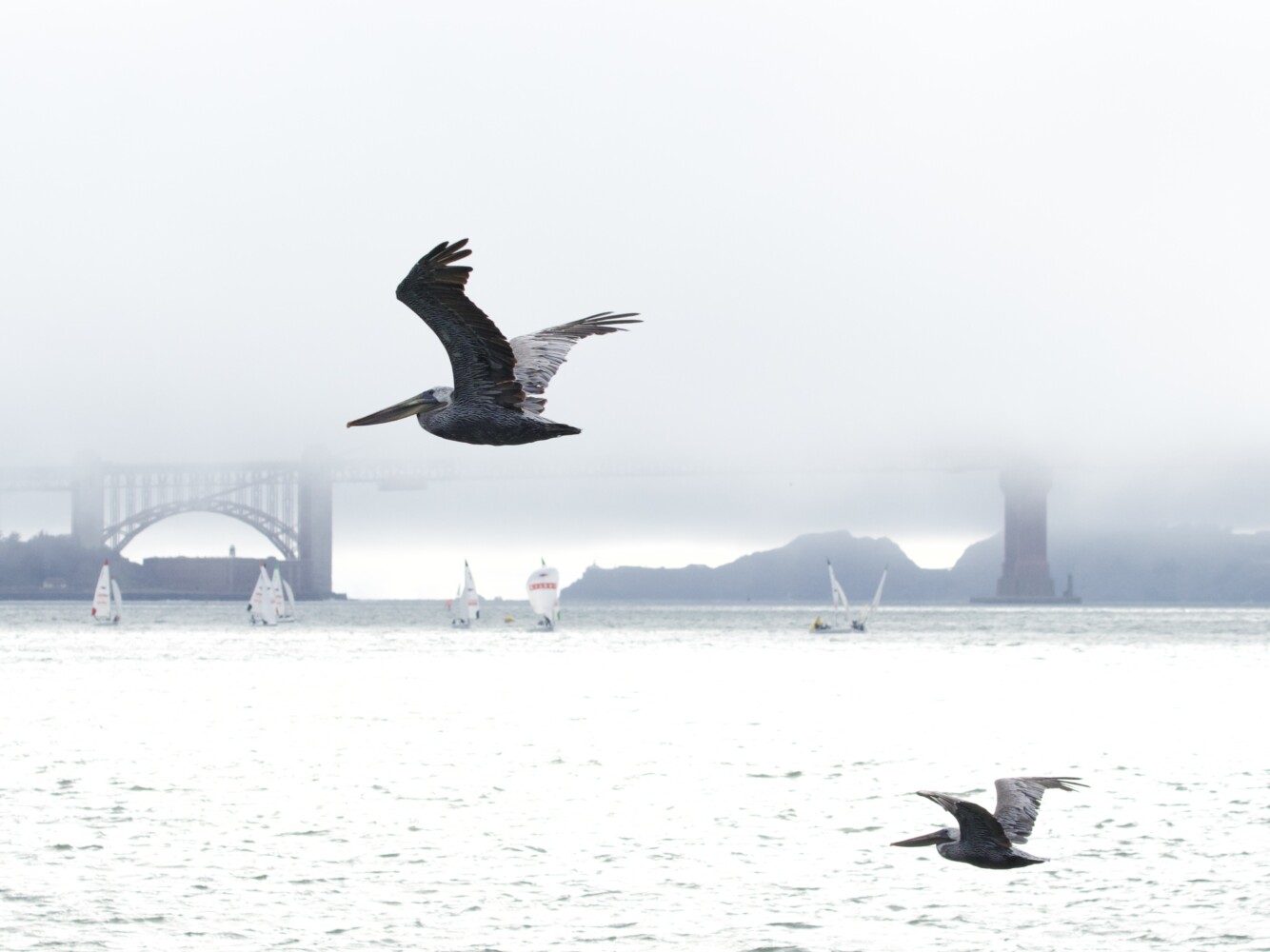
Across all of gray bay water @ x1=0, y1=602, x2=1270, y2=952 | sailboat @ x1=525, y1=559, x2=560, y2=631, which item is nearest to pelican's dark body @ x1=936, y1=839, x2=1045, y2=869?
gray bay water @ x1=0, y1=602, x2=1270, y2=952

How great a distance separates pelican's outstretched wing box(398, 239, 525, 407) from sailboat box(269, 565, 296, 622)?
15679 centimetres

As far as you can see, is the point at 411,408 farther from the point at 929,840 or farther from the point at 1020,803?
the point at 1020,803

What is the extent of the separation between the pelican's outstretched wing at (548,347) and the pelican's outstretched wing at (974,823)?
3.85 meters

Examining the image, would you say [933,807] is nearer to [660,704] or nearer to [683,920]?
[683,920]

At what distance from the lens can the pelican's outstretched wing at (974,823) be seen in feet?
40.3

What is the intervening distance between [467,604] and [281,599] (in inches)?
988

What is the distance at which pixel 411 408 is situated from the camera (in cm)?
892

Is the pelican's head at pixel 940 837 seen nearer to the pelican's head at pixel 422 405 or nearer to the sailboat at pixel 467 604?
the pelican's head at pixel 422 405

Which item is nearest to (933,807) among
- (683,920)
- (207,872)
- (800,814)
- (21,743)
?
(800,814)

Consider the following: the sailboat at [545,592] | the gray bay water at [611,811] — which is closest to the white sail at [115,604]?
the sailboat at [545,592]

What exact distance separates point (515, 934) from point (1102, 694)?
60.0m

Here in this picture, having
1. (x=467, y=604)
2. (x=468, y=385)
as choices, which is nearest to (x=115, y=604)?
(x=467, y=604)

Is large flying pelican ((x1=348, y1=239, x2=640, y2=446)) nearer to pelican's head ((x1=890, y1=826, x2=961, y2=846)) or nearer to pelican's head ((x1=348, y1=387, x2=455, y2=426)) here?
pelican's head ((x1=348, y1=387, x2=455, y2=426))

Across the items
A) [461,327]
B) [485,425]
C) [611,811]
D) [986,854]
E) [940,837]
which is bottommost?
[611,811]
